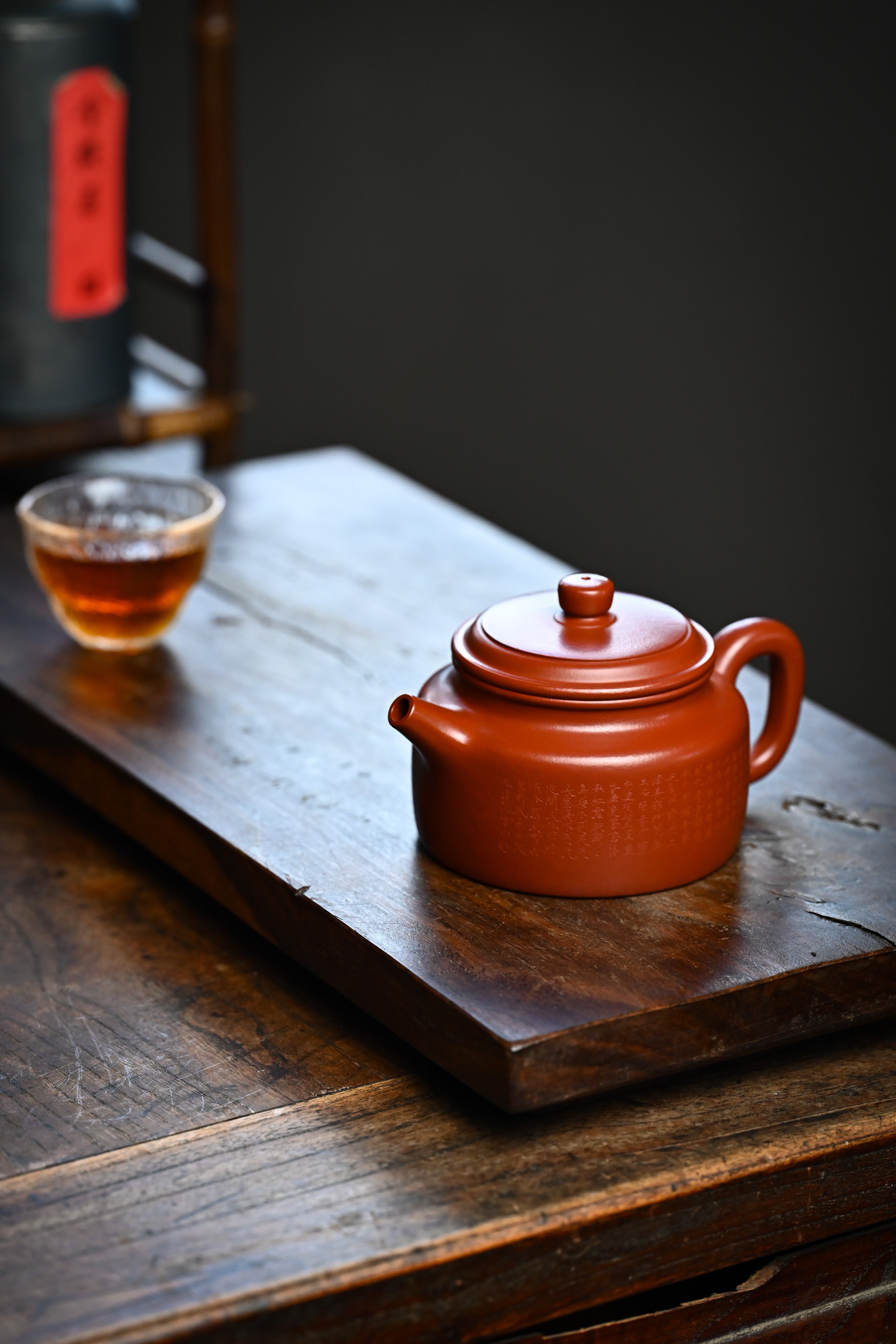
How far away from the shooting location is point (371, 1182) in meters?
0.68

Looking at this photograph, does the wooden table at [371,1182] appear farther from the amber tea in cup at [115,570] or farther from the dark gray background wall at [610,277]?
the dark gray background wall at [610,277]

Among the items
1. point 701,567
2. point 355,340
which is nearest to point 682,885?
point 701,567

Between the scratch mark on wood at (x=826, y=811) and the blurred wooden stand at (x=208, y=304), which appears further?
the blurred wooden stand at (x=208, y=304)

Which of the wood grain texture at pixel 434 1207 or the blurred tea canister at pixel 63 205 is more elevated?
the blurred tea canister at pixel 63 205

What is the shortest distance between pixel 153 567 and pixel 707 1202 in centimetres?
54

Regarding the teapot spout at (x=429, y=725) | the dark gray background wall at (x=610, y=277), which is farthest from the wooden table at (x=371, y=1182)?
the dark gray background wall at (x=610, y=277)

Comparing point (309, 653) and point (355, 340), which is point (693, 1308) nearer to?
point (309, 653)

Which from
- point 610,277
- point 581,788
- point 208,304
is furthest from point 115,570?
point 610,277

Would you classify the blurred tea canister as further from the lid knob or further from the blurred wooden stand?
the lid knob

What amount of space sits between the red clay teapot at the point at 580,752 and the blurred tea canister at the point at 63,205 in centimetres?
88

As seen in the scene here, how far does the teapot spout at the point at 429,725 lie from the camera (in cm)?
77

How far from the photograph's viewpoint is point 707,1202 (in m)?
0.70

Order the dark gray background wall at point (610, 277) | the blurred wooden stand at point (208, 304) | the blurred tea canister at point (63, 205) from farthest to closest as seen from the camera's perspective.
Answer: the dark gray background wall at point (610, 277) < the blurred wooden stand at point (208, 304) < the blurred tea canister at point (63, 205)

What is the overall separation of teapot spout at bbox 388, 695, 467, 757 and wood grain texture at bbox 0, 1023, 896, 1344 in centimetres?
15
